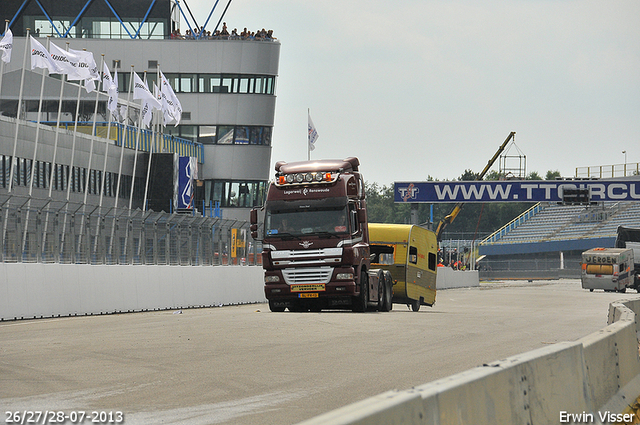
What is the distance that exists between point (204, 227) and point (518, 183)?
113 ft

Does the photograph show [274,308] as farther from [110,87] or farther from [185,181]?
[185,181]

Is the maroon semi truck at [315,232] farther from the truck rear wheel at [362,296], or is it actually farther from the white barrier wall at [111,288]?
the white barrier wall at [111,288]

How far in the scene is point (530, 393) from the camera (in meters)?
6.02

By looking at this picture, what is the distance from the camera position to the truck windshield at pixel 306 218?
2261cm

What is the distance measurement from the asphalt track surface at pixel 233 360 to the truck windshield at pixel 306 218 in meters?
2.55

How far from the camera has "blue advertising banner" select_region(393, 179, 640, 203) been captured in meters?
60.9

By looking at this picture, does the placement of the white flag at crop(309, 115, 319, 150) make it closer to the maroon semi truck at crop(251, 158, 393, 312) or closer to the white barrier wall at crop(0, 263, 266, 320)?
the white barrier wall at crop(0, 263, 266, 320)

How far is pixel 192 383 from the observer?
968 centimetres

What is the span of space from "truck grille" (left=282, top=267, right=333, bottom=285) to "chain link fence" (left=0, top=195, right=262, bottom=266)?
4.61 metres

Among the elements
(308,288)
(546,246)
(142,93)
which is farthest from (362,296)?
(546,246)

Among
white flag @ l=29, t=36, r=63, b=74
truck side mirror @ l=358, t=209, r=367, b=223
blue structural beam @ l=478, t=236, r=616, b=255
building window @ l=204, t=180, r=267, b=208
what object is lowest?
truck side mirror @ l=358, t=209, r=367, b=223

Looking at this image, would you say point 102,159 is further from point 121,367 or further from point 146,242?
point 121,367

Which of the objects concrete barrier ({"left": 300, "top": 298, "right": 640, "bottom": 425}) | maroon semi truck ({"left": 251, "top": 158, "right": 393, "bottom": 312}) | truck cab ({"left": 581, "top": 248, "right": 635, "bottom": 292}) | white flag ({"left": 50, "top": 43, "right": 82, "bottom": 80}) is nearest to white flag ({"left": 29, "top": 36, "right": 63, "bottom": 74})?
white flag ({"left": 50, "top": 43, "right": 82, "bottom": 80})

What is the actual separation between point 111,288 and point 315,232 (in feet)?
17.3
